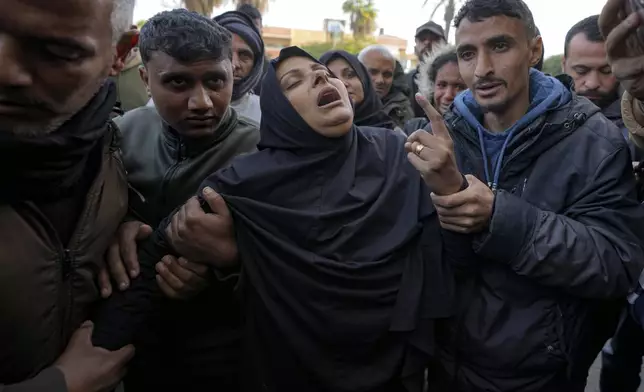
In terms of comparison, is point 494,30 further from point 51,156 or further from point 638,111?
point 51,156

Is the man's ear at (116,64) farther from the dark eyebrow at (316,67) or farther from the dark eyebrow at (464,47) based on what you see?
the dark eyebrow at (464,47)

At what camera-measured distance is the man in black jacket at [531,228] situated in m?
1.78

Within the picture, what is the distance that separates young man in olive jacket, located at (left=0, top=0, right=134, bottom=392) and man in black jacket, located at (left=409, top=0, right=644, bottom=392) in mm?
989

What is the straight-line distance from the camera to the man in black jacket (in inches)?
69.9

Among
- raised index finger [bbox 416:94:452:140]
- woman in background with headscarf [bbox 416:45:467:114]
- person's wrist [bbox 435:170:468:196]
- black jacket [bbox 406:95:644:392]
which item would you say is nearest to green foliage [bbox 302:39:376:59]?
woman in background with headscarf [bbox 416:45:467:114]

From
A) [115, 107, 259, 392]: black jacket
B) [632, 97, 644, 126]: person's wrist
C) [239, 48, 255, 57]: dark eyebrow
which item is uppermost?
[632, 97, 644, 126]: person's wrist

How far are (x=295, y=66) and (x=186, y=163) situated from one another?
1.91 ft

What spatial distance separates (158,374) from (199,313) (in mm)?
333

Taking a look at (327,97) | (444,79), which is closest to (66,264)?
(327,97)

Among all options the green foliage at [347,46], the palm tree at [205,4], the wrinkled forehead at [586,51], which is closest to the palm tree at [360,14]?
the green foliage at [347,46]

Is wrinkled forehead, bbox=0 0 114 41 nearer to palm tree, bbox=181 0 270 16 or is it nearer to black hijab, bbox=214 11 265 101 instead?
black hijab, bbox=214 11 265 101

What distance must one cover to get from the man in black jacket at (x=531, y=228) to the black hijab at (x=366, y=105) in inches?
62.8

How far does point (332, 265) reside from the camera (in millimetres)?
1841

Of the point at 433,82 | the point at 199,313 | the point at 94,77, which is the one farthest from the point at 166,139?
the point at 433,82
